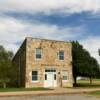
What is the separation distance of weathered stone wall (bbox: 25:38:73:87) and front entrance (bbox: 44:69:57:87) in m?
0.68

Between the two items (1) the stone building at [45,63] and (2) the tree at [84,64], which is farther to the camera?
(2) the tree at [84,64]

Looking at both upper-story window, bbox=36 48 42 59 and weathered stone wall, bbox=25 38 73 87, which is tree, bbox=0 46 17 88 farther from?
upper-story window, bbox=36 48 42 59

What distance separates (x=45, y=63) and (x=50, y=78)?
2.56m

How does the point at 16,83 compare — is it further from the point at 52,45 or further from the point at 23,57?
the point at 52,45

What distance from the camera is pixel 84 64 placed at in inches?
1874

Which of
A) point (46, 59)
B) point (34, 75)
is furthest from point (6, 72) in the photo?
point (46, 59)

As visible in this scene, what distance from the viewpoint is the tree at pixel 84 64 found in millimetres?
47344

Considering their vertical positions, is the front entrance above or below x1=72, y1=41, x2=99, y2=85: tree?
below

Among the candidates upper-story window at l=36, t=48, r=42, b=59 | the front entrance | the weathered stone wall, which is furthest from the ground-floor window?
upper-story window at l=36, t=48, r=42, b=59

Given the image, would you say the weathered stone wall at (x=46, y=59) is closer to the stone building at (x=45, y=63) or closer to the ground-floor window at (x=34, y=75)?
the stone building at (x=45, y=63)

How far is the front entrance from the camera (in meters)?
44.3

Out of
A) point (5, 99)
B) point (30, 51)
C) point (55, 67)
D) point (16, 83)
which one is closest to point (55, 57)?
point (55, 67)

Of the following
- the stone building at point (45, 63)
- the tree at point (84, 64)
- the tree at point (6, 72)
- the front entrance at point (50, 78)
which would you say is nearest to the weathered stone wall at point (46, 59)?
the stone building at point (45, 63)

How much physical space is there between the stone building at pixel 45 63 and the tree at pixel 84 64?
2.03 meters
